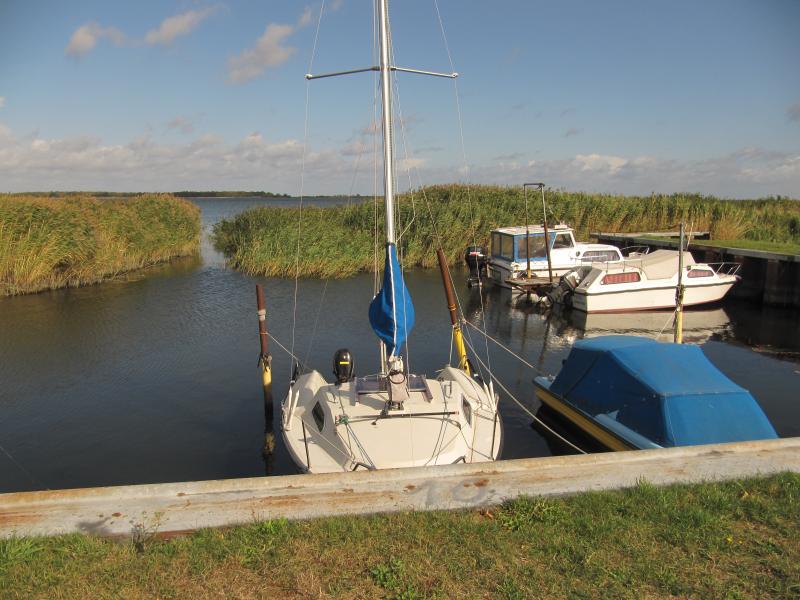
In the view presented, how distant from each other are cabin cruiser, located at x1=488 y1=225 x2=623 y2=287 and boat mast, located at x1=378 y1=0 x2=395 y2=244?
1954cm

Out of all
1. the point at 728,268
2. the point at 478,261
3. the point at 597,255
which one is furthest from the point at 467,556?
the point at 728,268

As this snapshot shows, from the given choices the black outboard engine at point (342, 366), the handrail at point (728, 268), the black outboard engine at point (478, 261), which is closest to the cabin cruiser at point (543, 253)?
the black outboard engine at point (478, 261)

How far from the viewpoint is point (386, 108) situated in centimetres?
998

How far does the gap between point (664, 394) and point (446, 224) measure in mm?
30758

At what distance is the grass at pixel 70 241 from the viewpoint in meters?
27.0

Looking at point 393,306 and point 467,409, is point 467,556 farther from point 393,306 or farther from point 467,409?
point 393,306

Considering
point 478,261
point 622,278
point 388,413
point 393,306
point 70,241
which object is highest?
point 70,241

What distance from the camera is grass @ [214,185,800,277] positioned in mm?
34562

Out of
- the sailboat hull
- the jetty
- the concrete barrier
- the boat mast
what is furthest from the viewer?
the jetty

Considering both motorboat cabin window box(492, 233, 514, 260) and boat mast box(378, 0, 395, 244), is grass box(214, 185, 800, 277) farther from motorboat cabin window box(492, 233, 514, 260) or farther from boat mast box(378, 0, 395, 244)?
boat mast box(378, 0, 395, 244)

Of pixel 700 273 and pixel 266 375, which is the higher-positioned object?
pixel 700 273

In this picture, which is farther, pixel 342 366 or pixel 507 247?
pixel 507 247

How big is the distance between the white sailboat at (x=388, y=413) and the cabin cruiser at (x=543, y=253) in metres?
19.5

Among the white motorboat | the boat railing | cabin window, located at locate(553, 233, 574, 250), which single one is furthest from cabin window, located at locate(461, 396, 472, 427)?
the boat railing
